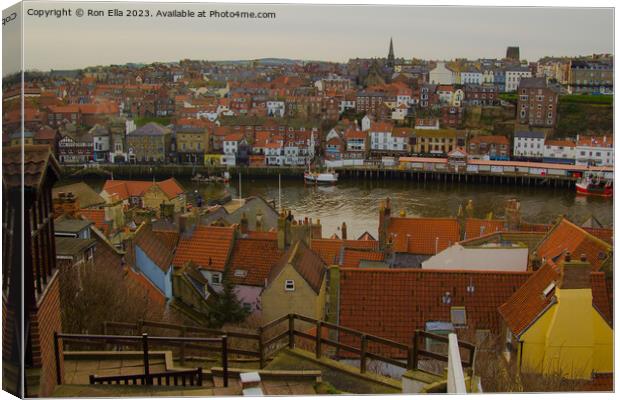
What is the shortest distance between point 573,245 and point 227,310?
7.06ft

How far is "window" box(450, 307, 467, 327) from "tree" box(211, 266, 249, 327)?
1.27m

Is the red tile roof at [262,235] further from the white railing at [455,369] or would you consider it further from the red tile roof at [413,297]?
the white railing at [455,369]

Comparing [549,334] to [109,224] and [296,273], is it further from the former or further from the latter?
[109,224]

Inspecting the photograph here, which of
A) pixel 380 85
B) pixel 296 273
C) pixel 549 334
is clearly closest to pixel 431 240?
pixel 296 273

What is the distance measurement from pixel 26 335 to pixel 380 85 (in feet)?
63.7

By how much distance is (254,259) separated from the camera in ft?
18.3

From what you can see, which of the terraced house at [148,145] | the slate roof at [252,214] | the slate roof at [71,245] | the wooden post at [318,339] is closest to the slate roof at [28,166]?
the wooden post at [318,339]

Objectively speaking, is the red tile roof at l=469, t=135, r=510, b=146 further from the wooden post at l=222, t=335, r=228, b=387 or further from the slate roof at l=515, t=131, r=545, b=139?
the wooden post at l=222, t=335, r=228, b=387

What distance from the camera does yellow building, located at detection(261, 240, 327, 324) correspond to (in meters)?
4.48

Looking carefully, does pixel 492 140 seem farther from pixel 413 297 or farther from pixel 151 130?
pixel 413 297

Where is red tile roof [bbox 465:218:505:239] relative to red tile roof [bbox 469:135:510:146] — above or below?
below

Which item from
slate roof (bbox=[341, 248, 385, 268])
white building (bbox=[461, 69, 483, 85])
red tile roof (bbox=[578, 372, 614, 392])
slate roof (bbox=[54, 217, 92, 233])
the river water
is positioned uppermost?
white building (bbox=[461, 69, 483, 85])

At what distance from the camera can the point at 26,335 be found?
237cm

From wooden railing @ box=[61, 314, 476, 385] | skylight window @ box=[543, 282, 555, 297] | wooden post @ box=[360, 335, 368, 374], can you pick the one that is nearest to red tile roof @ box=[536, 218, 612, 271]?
skylight window @ box=[543, 282, 555, 297]
